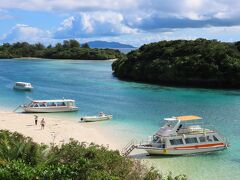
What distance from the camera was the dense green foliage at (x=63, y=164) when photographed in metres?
19.8

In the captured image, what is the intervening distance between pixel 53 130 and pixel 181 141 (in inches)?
608

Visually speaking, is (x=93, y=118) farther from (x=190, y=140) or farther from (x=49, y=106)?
(x=190, y=140)

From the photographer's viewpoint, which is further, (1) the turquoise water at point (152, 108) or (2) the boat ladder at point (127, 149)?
(2) the boat ladder at point (127, 149)

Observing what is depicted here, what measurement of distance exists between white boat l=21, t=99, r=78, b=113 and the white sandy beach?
7.99ft

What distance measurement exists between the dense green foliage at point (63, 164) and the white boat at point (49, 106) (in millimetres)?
30590

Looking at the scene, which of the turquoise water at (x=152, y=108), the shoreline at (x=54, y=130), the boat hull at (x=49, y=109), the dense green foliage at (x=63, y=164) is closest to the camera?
the dense green foliage at (x=63, y=164)

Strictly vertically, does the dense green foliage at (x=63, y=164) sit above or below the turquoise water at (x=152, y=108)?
above

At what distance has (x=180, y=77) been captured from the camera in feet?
302

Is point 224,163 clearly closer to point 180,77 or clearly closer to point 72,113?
point 72,113

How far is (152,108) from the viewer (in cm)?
6016

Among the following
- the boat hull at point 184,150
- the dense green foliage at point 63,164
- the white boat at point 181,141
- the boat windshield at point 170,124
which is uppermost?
the dense green foliage at point 63,164

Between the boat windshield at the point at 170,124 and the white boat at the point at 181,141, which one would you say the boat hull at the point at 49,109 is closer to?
the boat windshield at the point at 170,124

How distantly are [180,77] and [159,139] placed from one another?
56.6 m

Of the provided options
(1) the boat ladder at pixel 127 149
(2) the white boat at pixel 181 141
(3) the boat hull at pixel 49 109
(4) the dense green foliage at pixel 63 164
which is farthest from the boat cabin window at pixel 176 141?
(3) the boat hull at pixel 49 109
